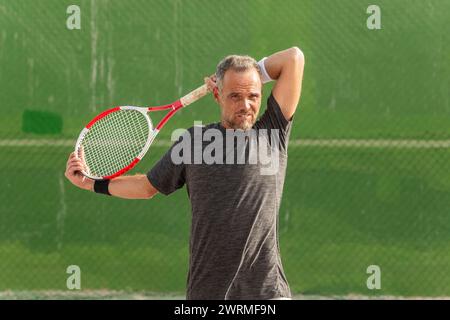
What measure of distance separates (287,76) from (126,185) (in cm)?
66

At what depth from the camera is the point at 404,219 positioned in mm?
5512

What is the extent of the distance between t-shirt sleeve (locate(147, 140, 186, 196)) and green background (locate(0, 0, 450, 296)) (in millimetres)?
2808

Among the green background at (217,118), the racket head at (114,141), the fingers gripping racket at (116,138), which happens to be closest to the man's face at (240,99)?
the fingers gripping racket at (116,138)

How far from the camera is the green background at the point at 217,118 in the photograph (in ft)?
18.1

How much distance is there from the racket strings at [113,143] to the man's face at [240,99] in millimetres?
1047

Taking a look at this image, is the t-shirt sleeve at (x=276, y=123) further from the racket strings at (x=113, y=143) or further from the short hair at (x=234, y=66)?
the racket strings at (x=113, y=143)

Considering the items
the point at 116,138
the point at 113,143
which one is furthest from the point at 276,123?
the point at 116,138

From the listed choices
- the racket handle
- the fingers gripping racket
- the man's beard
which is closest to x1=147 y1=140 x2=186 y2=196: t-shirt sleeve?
the man's beard

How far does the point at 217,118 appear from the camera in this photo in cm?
555

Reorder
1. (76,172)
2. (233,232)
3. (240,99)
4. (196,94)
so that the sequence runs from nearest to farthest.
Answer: (233,232)
(240,99)
(76,172)
(196,94)

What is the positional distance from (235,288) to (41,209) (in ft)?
10.6

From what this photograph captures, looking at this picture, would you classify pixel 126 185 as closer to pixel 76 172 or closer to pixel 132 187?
pixel 132 187
